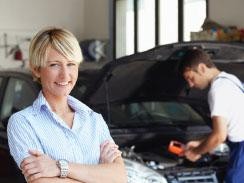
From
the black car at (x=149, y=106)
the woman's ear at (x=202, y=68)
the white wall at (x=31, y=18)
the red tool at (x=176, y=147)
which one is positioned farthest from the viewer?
the white wall at (x=31, y=18)

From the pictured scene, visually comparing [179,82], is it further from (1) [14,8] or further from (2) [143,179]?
(1) [14,8]

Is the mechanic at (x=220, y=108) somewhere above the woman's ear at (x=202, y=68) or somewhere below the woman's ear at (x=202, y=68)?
below

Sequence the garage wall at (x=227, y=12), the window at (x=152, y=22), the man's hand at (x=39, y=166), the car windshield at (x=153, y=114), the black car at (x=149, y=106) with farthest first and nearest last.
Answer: the window at (x=152, y=22) → the garage wall at (x=227, y=12) → the car windshield at (x=153, y=114) → the black car at (x=149, y=106) → the man's hand at (x=39, y=166)

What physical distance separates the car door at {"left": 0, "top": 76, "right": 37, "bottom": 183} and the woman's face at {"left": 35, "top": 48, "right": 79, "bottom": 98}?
1534 millimetres

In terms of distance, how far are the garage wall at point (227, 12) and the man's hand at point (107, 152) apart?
5.15m

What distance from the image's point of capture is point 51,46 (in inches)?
64.2

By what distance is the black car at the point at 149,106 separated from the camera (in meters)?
3.04

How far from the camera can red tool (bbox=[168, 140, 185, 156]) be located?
3282 millimetres

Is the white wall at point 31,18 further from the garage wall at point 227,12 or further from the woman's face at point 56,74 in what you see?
the woman's face at point 56,74

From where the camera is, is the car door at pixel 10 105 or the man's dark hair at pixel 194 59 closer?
the man's dark hair at pixel 194 59

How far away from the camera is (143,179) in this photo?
2.79 metres

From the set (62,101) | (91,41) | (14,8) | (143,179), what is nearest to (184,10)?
(91,41)

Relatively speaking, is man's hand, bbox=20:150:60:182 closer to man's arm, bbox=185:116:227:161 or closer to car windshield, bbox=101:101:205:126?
man's arm, bbox=185:116:227:161

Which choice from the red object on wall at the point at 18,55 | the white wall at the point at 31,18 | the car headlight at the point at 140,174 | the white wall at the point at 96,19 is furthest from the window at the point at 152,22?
the car headlight at the point at 140,174
